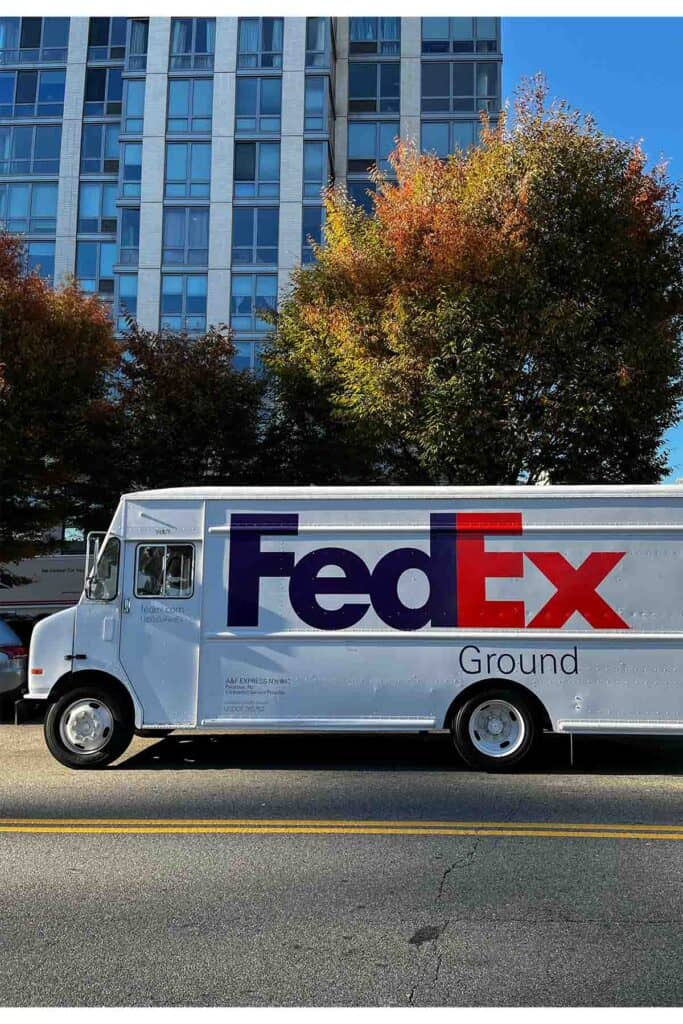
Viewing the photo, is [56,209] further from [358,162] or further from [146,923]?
[146,923]

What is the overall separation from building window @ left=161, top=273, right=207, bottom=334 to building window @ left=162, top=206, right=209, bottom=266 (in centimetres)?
69

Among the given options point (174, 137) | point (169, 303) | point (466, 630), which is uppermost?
point (174, 137)

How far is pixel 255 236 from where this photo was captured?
3606cm

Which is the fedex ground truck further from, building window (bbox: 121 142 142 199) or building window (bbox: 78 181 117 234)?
building window (bbox: 78 181 117 234)

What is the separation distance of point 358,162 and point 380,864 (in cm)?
3628

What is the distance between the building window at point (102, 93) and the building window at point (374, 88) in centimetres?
1047

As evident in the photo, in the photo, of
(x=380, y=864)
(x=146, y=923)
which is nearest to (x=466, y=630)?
(x=380, y=864)

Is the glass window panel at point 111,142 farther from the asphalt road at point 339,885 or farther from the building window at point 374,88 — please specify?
the asphalt road at point 339,885

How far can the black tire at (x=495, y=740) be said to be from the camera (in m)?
8.27

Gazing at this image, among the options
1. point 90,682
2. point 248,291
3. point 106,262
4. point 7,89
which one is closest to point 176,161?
point 106,262

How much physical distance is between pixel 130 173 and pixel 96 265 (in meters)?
4.19

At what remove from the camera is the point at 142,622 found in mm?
8602

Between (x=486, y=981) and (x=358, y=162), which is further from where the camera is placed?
(x=358, y=162)

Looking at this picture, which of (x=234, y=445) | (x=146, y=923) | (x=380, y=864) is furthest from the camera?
(x=234, y=445)
